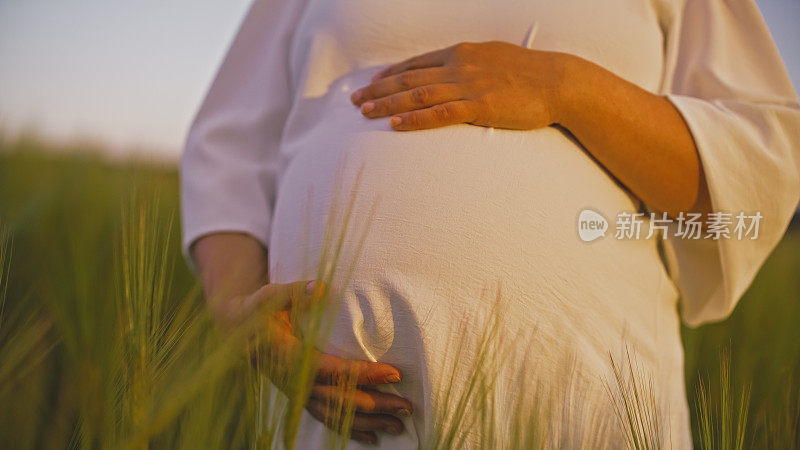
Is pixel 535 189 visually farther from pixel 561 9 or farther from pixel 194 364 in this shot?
pixel 194 364

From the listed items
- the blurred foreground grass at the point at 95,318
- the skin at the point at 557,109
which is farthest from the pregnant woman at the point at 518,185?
the blurred foreground grass at the point at 95,318

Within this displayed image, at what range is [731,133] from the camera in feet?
2.57

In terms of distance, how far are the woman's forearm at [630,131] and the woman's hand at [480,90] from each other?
3 centimetres

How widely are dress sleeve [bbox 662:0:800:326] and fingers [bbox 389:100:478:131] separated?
0.96ft

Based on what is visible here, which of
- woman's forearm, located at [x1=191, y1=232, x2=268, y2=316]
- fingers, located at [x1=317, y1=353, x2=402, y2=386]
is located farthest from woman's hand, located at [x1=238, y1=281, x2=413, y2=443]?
woman's forearm, located at [x1=191, y1=232, x2=268, y2=316]

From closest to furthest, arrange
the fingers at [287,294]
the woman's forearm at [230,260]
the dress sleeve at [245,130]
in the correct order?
the fingers at [287,294], the woman's forearm at [230,260], the dress sleeve at [245,130]

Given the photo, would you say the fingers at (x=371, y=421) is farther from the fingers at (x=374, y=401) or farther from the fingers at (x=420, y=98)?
the fingers at (x=420, y=98)

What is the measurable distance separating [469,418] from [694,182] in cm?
Answer: 47

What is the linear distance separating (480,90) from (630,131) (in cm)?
21

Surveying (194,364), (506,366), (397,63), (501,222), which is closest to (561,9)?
(397,63)

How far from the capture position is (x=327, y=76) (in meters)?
0.92
